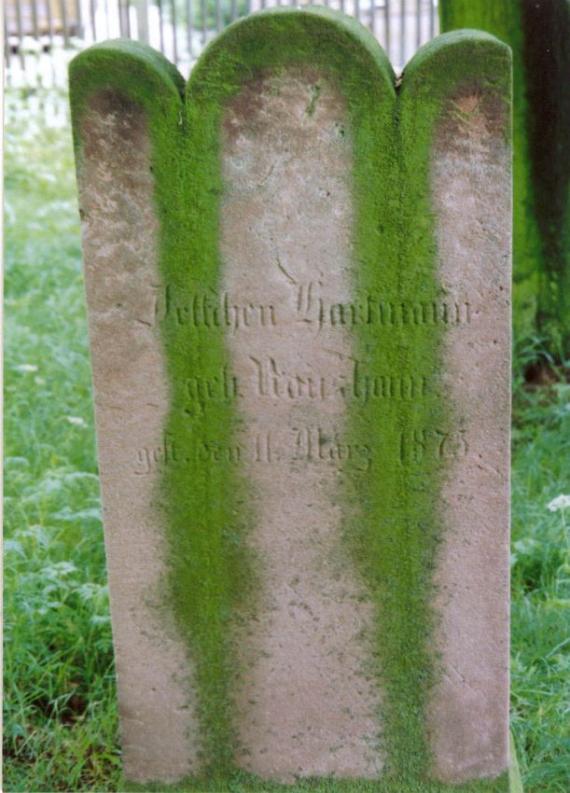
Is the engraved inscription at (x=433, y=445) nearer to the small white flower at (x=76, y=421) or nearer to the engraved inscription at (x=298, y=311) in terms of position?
the engraved inscription at (x=298, y=311)

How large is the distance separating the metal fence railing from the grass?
6.89 metres

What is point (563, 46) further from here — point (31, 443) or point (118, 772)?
point (118, 772)

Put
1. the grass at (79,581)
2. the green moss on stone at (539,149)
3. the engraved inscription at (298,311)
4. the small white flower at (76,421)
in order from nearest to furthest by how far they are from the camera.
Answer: the engraved inscription at (298,311)
the grass at (79,581)
the small white flower at (76,421)
the green moss on stone at (539,149)

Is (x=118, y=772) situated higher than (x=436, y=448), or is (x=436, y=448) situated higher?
(x=436, y=448)

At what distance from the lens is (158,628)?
8.86 feet

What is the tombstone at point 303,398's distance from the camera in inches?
93.0

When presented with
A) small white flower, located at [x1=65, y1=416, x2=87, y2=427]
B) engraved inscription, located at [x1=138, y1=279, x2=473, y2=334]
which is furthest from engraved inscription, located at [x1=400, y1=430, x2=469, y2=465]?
small white flower, located at [x1=65, y1=416, x2=87, y2=427]

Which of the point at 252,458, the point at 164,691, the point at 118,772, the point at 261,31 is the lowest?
the point at 118,772

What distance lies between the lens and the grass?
307 cm

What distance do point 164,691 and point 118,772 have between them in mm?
439

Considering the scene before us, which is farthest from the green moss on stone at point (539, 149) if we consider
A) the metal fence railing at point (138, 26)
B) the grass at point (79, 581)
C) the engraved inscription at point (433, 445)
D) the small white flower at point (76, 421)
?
the metal fence railing at point (138, 26)

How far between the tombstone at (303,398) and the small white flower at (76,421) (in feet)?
6.99

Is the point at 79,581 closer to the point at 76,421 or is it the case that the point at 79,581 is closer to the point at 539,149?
the point at 76,421

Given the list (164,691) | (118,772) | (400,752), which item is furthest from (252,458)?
(118,772)
